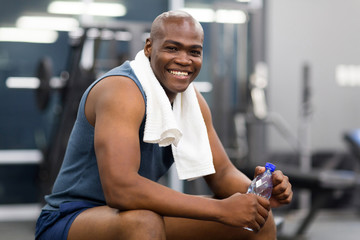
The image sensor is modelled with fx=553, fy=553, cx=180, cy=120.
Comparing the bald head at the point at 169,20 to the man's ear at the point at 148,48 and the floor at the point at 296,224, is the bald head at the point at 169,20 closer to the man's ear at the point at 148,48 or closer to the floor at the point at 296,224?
the man's ear at the point at 148,48

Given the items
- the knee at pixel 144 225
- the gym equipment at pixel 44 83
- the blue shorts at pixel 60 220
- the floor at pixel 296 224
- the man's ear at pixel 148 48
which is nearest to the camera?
the knee at pixel 144 225

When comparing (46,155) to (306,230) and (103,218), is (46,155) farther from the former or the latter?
(103,218)

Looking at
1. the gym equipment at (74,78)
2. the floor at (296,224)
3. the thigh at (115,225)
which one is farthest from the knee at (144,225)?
the gym equipment at (74,78)

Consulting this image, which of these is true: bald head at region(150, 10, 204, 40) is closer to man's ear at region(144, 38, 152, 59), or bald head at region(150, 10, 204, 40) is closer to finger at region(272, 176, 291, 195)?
man's ear at region(144, 38, 152, 59)

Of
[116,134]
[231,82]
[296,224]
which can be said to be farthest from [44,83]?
[116,134]

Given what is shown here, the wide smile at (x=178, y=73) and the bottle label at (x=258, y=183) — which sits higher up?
the wide smile at (x=178, y=73)

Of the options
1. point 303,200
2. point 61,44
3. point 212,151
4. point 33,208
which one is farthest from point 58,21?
point 212,151

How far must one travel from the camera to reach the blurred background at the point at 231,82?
14.7 feet

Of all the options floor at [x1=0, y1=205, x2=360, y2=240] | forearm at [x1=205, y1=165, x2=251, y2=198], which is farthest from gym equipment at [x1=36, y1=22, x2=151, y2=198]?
forearm at [x1=205, y1=165, x2=251, y2=198]

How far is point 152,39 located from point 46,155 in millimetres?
3202

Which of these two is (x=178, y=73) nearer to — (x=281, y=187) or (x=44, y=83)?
(x=281, y=187)

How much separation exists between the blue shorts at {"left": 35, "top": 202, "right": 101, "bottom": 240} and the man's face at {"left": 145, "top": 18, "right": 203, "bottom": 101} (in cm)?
39

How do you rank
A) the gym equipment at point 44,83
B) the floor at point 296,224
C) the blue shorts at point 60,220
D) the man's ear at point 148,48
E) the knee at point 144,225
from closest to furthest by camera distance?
the knee at point 144,225 < the blue shorts at point 60,220 < the man's ear at point 148,48 < the floor at point 296,224 < the gym equipment at point 44,83

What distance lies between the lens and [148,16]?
17.5 ft
